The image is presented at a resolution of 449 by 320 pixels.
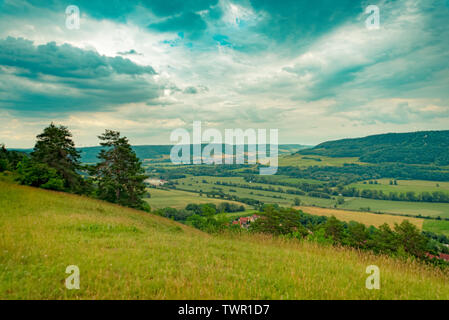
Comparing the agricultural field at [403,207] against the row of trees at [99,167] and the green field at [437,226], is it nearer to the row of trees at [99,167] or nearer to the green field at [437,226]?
the green field at [437,226]

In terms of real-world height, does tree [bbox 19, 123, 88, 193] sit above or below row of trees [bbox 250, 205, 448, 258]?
above

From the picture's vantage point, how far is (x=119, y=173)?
37.1 m

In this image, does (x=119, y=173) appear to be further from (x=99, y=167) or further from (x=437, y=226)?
(x=437, y=226)

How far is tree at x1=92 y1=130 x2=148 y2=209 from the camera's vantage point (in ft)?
120

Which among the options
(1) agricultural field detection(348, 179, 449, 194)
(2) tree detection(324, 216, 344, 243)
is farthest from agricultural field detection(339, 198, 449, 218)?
(2) tree detection(324, 216, 344, 243)

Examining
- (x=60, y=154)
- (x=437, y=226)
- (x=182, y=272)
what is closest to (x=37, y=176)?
(x=60, y=154)

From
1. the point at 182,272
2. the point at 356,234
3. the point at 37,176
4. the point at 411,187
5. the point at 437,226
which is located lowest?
the point at 437,226

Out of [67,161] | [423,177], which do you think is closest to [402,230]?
[67,161]

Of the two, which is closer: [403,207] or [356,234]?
[356,234]

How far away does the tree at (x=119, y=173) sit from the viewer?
1436 inches

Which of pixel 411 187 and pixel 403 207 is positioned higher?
pixel 411 187

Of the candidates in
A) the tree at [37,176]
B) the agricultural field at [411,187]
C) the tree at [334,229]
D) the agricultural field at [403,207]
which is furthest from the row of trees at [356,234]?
the agricultural field at [411,187]

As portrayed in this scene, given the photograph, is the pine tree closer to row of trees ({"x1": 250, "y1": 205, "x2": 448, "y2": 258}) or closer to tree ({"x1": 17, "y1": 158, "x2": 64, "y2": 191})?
tree ({"x1": 17, "y1": 158, "x2": 64, "y2": 191})

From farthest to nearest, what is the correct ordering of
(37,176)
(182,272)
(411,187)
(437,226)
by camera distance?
(411,187)
(437,226)
(37,176)
(182,272)
